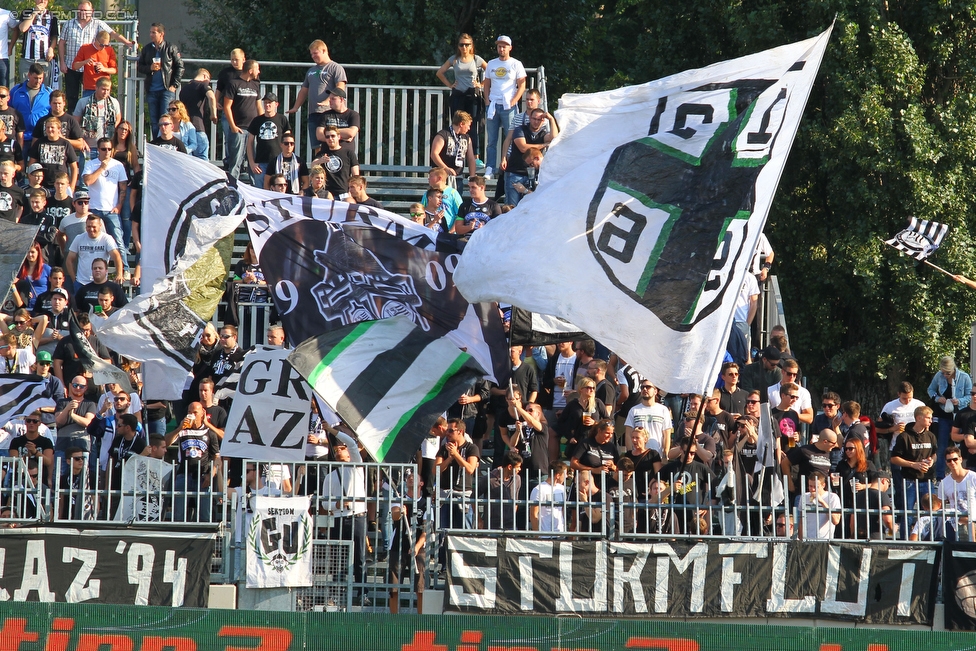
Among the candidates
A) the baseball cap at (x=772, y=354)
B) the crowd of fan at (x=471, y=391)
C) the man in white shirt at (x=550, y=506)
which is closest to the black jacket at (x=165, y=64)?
the crowd of fan at (x=471, y=391)

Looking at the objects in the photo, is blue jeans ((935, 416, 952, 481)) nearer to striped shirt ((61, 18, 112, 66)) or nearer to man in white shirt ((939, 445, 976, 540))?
man in white shirt ((939, 445, 976, 540))

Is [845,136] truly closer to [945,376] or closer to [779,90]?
[945,376]

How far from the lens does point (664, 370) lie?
11.5 m

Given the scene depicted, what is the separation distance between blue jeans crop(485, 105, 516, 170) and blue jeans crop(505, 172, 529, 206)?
1559mm

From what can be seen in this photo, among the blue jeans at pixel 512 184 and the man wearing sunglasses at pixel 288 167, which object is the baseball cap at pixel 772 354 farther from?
the man wearing sunglasses at pixel 288 167

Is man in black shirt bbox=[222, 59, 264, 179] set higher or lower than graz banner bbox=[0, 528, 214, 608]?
higher

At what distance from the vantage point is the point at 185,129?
20891mm

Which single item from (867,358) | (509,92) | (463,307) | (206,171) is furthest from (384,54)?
(463,307)

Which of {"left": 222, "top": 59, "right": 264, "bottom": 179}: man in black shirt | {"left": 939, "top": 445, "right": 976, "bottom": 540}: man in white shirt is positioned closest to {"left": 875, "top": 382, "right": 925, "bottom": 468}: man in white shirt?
{"left": 939, "top": 445, "right": 976, "bottom": 540}: man in white shirt

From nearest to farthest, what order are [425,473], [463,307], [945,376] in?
[463,307], [425,473], [945,376]

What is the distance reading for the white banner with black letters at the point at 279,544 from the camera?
13.0 m

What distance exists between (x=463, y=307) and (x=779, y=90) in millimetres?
3615

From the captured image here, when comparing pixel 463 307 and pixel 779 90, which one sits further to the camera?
pixel 463 307

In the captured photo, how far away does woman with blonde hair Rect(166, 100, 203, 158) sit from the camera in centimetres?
2072
